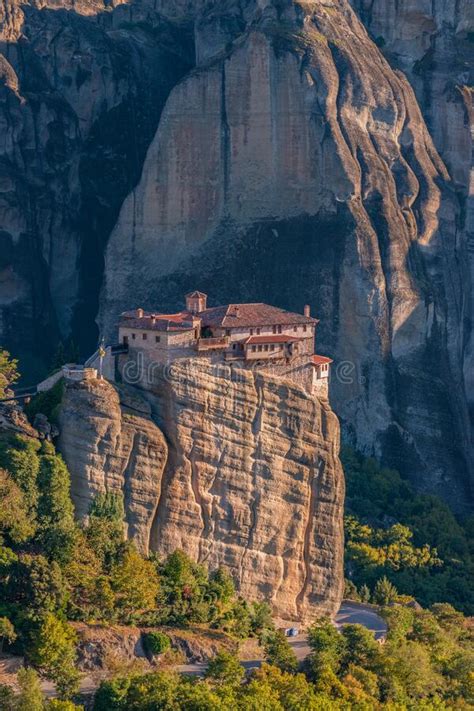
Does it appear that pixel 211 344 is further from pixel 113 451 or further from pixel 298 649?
pixel 298 649

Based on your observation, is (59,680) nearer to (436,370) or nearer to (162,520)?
(162,520)

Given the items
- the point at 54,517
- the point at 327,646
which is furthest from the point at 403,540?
the point at 54,517

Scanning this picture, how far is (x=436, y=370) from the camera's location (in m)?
86.2

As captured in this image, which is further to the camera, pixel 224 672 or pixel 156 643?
pixel 156 643

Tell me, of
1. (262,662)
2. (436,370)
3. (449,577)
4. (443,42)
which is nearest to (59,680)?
(262,662)

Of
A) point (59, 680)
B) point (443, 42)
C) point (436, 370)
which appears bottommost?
point (59, 680)

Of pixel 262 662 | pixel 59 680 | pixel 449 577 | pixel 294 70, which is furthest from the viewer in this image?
pixel 294 70

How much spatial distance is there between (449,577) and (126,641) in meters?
21.8

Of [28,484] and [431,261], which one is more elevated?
[431,261]

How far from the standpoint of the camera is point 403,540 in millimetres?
78562

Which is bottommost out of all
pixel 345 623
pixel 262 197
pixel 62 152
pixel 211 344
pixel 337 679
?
pixel 337 679

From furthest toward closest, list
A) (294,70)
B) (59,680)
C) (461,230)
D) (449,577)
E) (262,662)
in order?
1. (461,230)
2. (294,70)
3. (449,577)
4. (262,662)
5. (59,680)

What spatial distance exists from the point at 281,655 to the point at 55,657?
23.8ft

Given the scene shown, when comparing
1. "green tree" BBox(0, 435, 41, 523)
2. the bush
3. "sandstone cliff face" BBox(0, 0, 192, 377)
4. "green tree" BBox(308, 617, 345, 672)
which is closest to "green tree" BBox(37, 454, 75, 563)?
"green tree" BBox(0, 435, 41, 523)
